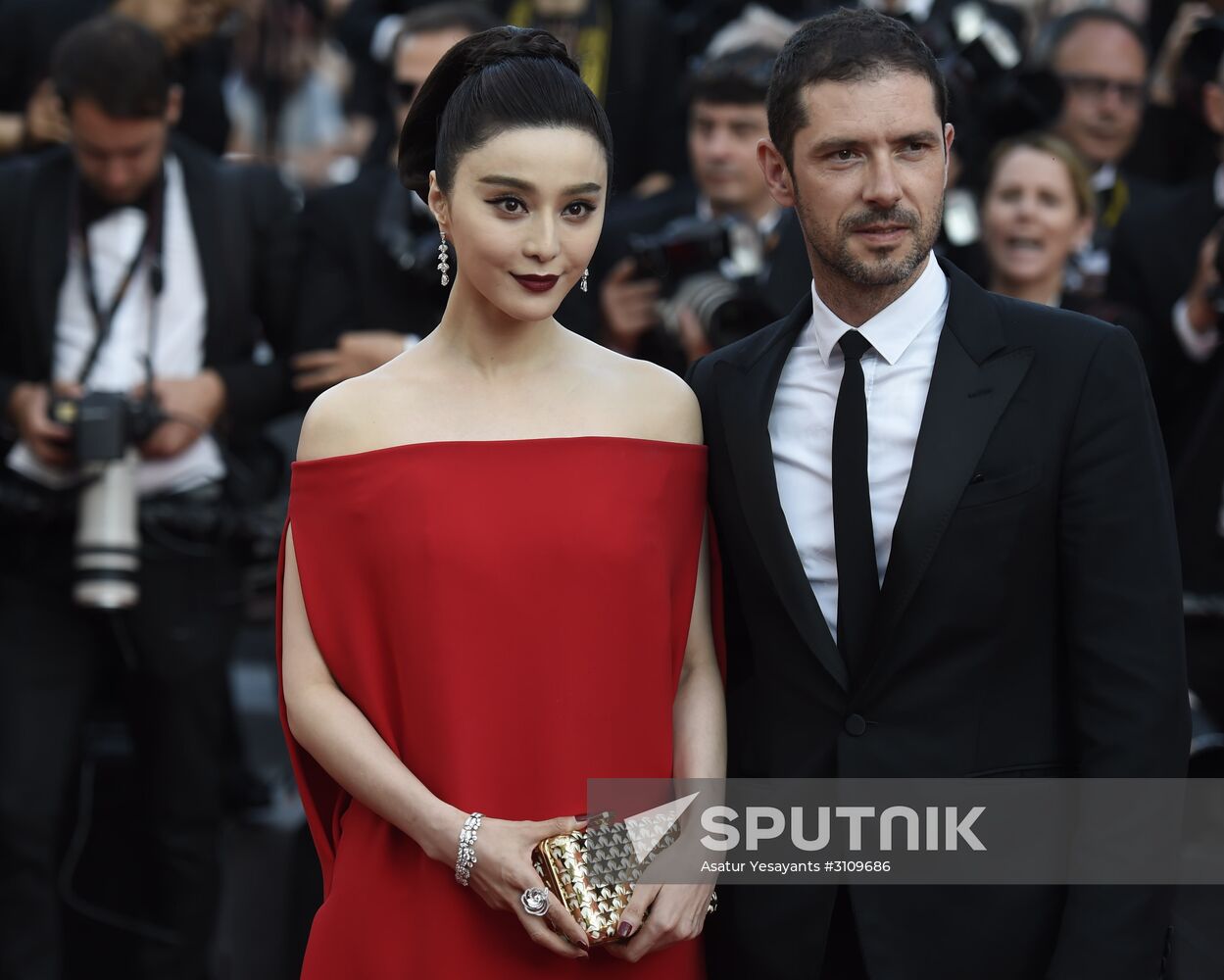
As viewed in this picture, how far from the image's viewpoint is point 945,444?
2523mm

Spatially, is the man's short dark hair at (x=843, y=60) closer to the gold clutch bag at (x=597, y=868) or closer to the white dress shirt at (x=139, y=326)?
the gold clutch bag at (x=597, y=868)

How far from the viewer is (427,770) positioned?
2617mm

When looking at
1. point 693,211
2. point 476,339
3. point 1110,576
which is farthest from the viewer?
point 693,211

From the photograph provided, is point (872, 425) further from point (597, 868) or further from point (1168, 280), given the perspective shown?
point (1168, 280)

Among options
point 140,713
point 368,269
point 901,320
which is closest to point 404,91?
point 368,269

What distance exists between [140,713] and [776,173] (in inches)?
98.9

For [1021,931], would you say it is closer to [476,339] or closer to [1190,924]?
[1190,924]

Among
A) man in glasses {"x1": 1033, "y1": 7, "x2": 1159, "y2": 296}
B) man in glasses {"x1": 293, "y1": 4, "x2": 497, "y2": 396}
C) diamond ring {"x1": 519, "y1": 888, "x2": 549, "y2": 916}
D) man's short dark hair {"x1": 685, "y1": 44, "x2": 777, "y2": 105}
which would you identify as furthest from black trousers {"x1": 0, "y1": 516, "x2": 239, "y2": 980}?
man in glasses {"x1": 1033, "y1": 7, "x2": 1159, "y2": 296}

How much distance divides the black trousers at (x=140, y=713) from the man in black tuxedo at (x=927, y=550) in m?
2.21

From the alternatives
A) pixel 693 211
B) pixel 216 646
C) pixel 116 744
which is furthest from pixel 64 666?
pixel 693 211

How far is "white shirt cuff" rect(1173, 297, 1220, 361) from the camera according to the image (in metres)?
4.47

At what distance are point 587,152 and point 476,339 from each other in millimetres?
319

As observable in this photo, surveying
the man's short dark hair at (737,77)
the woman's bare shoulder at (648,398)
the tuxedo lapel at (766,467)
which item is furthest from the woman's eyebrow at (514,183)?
the man's short dark hair at (737,77)

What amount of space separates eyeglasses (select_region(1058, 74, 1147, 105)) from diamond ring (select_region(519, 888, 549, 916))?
352 centimetres
